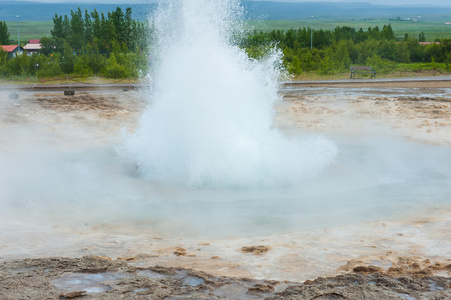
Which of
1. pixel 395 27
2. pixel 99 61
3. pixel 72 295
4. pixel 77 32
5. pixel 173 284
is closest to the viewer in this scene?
pixel 72 295

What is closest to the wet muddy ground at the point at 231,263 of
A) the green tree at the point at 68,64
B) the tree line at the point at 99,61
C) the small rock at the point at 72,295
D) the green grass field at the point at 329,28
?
the small rock at the point at 72,295

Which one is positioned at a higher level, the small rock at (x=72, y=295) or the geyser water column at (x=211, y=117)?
the geyser water column at (x=211, y=117)

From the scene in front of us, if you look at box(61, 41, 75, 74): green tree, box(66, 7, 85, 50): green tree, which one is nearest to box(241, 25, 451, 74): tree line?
box(61, 41, 75, 74): green tree

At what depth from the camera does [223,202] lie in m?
8.21

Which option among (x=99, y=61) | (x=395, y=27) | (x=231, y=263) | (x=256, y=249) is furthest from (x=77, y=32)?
(x=395, y=27)

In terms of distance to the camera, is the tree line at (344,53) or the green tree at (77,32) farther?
the green tree at (77,32)

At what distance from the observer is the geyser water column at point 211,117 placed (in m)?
9.36

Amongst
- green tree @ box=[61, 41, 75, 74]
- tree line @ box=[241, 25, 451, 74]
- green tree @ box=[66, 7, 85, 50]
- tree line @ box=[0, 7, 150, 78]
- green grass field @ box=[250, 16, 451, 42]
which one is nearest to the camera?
tree line @ box=[0, 7, 150, 78]

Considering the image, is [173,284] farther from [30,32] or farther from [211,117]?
[30,32]

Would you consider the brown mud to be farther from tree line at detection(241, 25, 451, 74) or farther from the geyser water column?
tree line at detection(241, 25, 451, 74)

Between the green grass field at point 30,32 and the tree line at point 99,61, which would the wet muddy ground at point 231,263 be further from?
the green grass field at point 30,32

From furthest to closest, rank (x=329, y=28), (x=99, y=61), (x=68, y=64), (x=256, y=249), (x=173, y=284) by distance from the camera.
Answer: (x=329, y=28), (x=99, y=61), (x=68, y=64), (x=256, y=249), (x=173, y=284)

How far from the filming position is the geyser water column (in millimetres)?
9359

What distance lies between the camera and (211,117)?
9719 millimetres
